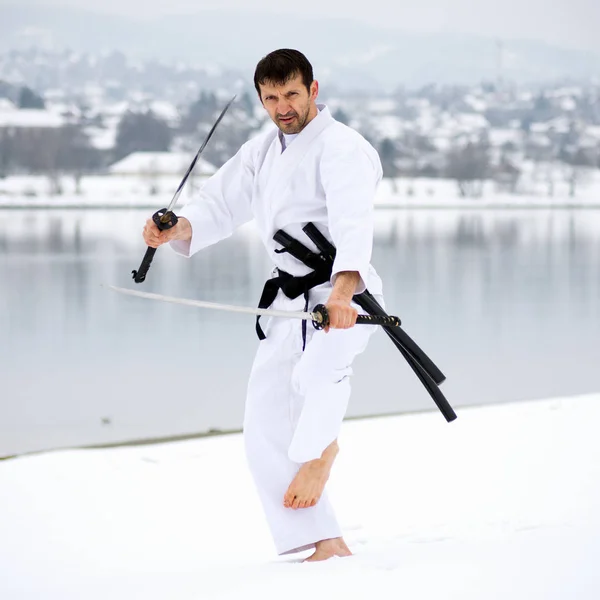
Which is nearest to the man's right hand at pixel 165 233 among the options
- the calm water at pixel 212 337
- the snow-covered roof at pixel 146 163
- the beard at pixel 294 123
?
the beard at pixel 294 123

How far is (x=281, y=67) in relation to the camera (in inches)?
69.6

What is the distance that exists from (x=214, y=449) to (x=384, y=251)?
8.62 m

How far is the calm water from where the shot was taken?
4.23 m

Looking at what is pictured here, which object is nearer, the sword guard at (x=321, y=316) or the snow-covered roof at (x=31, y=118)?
the sword guard at (x=321, y=316)

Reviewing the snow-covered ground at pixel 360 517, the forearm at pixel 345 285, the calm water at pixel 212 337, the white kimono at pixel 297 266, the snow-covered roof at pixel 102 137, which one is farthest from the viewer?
the snow-covered roof at pixel 102 137

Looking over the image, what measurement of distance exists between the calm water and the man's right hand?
6.46ft

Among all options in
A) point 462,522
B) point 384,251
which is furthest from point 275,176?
point 384,251

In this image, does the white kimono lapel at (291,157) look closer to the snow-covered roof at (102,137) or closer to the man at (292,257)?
the man at (292,257)

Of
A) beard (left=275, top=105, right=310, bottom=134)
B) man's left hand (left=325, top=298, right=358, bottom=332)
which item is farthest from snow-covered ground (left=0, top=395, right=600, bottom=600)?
beard (left=275, top=105, right=310, bottom=134)

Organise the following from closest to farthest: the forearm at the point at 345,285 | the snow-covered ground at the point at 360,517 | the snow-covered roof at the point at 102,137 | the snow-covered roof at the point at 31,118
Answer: the snow-covered ground at the point at 360,517
the forearm at the point at 345,285
the snow-covered roof at the point at 102,137
the snow-covered roof at the point at 31,118

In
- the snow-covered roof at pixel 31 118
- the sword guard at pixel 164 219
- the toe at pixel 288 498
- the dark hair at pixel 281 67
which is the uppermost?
the snow-covered roof at pixel 31 118

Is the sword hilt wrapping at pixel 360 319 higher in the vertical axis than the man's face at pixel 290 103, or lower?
lower

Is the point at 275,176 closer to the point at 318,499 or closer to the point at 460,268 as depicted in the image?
the point at 318,499

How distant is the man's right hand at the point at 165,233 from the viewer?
74.2 inches
